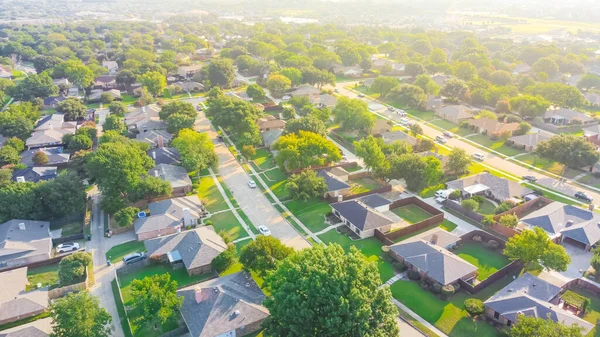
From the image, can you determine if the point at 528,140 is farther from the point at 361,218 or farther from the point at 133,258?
the point at 133,258

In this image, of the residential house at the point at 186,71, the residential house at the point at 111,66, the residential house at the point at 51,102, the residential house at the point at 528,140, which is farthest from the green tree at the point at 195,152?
the residential house at the point at 111,66

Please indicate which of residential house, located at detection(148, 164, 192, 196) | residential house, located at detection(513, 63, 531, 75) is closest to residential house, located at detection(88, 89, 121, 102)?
residential house, located at detection(148, 164, 192, 196)

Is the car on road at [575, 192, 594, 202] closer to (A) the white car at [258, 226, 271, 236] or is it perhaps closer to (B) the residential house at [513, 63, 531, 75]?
(A) the white car at [258, 226, 271, 236]

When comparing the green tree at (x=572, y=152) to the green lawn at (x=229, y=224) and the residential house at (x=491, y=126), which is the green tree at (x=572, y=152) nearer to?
the residential house at (x=491, y=126)

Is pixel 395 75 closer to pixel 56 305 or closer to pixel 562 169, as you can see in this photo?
pixel 562 169

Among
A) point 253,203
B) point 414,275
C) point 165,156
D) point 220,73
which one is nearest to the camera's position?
point 414,275

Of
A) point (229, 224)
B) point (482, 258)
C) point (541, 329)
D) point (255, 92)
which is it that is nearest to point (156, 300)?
point (229, 224)

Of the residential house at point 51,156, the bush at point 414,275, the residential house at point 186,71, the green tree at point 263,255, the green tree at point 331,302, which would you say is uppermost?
the green tree at point 331,302
